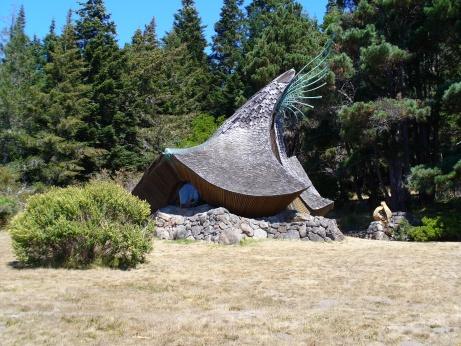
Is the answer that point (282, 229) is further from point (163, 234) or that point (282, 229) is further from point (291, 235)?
point (163, 234)

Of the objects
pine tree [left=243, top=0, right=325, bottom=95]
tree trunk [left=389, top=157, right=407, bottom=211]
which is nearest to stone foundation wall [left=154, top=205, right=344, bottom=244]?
A: tree trunk [left=389, top=157, right=407, bottom=211]

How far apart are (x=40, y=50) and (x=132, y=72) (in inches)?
580

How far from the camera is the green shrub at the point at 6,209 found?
18547 millimetres

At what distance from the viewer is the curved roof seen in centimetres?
1523

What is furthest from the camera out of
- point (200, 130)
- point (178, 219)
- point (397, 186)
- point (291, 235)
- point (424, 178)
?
point (200, 130)

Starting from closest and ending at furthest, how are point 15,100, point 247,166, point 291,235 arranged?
point 291,235 → point 247,166 → point 15,100

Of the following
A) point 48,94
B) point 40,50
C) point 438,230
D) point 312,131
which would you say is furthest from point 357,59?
point 40,50

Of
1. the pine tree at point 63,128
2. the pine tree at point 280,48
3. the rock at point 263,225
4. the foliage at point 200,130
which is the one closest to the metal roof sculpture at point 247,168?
the rock at point 263,225

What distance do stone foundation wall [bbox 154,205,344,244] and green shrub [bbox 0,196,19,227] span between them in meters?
6.29

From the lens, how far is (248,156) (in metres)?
16.9

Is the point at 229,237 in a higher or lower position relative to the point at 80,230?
lower

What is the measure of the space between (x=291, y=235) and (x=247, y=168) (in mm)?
2501

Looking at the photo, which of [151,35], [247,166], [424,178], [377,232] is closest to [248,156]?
[247,166]

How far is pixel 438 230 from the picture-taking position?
1634 centimetres
